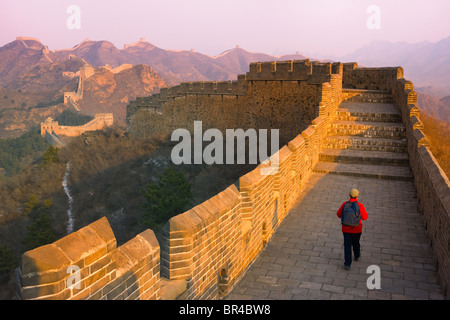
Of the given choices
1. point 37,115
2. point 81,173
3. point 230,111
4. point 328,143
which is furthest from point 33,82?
point 328,143

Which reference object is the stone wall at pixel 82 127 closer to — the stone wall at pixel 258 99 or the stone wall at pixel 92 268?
the stone wall at pixel 258 99

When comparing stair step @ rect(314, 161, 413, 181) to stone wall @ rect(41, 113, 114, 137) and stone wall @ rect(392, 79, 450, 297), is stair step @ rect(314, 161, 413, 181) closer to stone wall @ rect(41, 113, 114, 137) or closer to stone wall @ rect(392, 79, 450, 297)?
stone wall @ rect(392, 79, 450, 297)

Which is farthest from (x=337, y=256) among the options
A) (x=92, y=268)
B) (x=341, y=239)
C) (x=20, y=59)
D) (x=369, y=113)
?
(x=20, y=59)

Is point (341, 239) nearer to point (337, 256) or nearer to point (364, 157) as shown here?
point (337, 256)

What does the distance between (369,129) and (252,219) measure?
7461mm

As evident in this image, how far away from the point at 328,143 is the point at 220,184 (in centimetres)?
738

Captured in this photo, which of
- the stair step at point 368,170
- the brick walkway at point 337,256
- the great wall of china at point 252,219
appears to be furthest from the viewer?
the stair step at point 368,170

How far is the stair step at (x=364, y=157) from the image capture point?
9750mm

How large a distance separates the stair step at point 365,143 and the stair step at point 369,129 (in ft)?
0.79

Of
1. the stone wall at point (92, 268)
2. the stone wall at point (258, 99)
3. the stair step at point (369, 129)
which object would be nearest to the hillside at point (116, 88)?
the stone wall at point (258, 99)

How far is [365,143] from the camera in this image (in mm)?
10789

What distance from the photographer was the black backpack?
16.3ft

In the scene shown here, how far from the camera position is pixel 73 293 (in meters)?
2.46

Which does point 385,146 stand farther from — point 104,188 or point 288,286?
point 104,188
